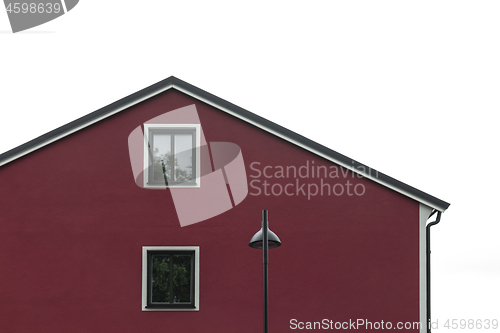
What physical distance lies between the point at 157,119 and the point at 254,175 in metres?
2.49

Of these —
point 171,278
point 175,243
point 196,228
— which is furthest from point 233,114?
point 171,278

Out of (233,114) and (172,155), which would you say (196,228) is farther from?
(233,114)

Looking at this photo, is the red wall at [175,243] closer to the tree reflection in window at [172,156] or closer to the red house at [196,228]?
the red house at [196,228]

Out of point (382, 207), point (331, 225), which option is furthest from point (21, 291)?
point (382, 207)

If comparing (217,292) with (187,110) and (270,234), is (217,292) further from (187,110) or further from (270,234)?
(187,110)

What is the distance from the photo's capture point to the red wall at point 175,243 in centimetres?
1029

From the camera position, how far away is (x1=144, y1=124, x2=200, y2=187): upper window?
10.8 m

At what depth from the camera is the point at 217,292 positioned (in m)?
10.4

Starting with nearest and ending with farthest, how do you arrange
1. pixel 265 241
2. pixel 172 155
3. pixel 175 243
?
pixel 265 241
pixel 175 243
pixel 172 155

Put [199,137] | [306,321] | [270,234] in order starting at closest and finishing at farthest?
1. [270,234]
2. [306,321]
3. [199,137]

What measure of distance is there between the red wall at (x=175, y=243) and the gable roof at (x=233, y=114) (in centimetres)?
18

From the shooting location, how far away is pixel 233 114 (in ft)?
36.2

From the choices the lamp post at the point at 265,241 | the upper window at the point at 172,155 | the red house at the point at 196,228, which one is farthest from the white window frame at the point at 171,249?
the lamp post at the point at 265,241

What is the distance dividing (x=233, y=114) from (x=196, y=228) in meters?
2.61
